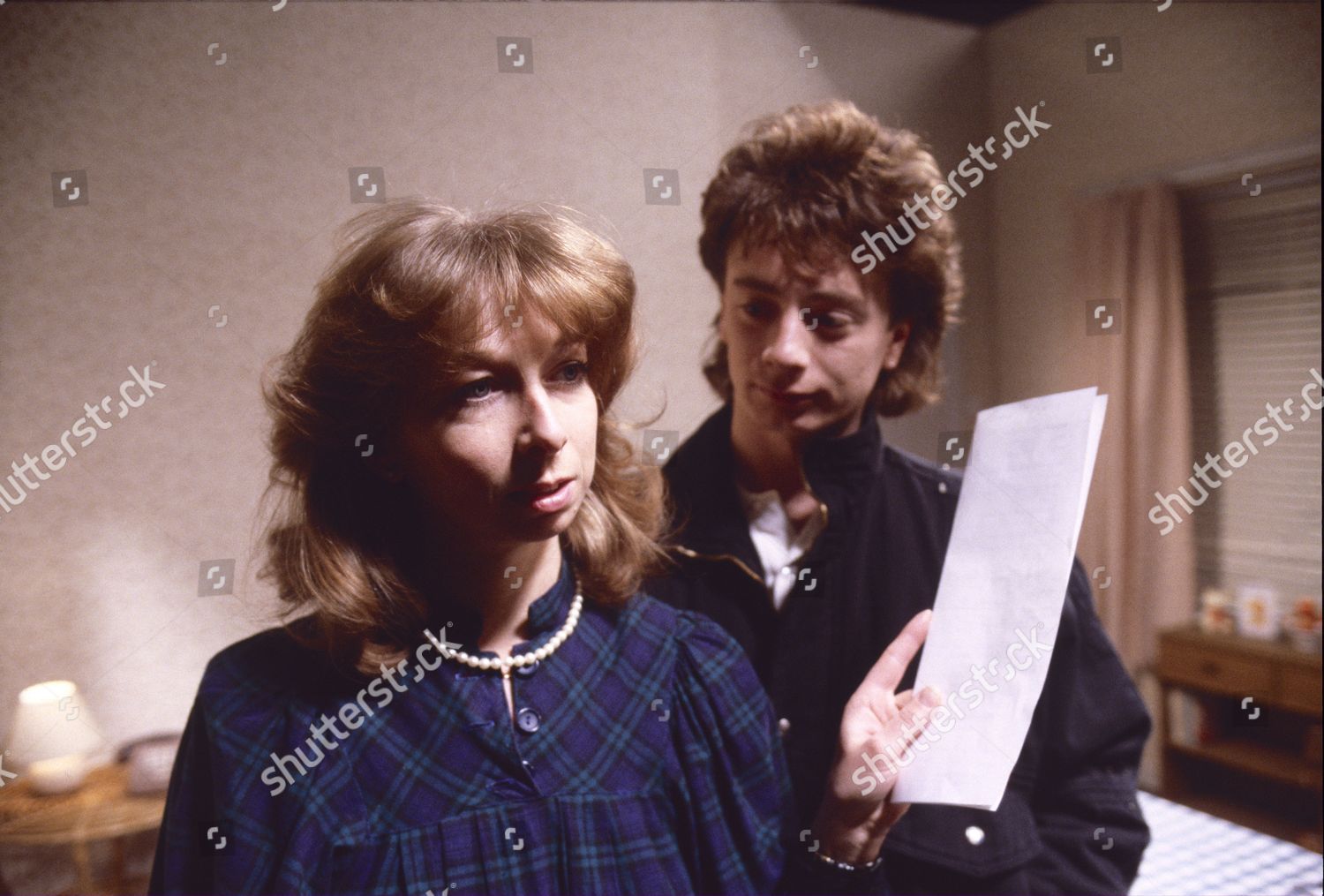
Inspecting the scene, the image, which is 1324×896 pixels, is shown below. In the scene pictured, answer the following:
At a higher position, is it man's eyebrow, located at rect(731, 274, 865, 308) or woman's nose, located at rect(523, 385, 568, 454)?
man's eyebrow, located at rect(731, 274, 865, 308)

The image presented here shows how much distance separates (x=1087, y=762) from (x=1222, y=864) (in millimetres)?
372

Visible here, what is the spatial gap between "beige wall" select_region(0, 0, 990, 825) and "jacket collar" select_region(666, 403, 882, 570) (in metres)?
0.09

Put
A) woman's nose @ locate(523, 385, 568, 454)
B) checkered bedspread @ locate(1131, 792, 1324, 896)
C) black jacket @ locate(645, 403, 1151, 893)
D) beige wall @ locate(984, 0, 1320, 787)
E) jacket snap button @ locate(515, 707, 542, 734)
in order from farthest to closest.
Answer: checkered bedspread @ locate(1131, 792, 1324, 896), beige wall @ locate(984, 0, 1320, 787), black jacket @ locate(645, 403, 1151, 893), jacket snap button @ locate(515, 707, 542, 734), woman's nose @ locate(523, 385, 568, 454)

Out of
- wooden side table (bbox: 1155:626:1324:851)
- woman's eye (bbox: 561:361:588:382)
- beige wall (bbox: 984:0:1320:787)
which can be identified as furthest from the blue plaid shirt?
wooden side table (bbox: 1155:626:1324:851)

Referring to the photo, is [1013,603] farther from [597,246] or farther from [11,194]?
[11,194]

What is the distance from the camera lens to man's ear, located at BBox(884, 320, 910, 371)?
83cm

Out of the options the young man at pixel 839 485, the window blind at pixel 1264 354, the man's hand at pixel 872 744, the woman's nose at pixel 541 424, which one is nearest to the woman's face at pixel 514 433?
the woman's nose at pixel 541 424

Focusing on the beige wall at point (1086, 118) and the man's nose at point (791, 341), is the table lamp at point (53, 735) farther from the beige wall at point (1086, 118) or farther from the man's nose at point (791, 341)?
the beige wall at point (1086, 118)

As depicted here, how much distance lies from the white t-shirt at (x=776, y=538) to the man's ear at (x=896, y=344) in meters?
0.17

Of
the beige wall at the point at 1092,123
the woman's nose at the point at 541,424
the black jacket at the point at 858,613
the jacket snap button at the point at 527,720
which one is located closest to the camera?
the woman's nose at the point at 541,424

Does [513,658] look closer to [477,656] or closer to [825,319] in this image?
[477,656]

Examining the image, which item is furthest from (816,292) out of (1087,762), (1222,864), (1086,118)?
(1222,864)

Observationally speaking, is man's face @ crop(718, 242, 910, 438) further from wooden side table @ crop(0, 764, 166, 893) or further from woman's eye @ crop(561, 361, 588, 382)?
wooden side table @ crop(0, 764, 166, 893)

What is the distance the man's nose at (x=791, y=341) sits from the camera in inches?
29.0
